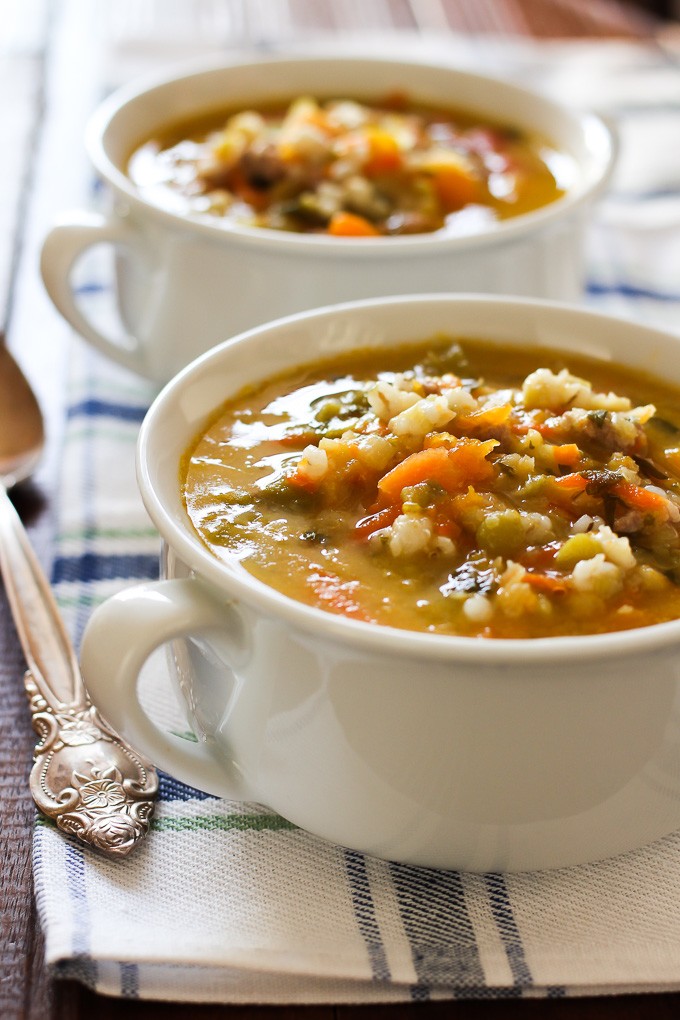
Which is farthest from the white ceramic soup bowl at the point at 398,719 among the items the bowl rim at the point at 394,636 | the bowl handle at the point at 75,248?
the bowl handle at the point at 75,248

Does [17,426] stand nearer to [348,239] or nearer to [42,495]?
[42,495]

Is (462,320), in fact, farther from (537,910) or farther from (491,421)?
(537,910)

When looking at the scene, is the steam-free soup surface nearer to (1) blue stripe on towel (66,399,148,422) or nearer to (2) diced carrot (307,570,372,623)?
(2) diced carrot (307,570,372,623)

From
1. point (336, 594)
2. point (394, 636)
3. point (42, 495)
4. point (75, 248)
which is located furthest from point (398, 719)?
point (75, 248)

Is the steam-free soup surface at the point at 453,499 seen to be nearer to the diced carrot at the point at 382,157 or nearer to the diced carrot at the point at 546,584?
the diced carrot at the point at 546,584

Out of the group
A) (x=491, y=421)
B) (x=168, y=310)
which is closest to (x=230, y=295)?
(x=168, y=310)

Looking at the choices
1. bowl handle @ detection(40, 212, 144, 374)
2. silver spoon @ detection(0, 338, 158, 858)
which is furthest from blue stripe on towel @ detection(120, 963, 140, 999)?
bowl handle @ detection(40, 212, 144, 374)
